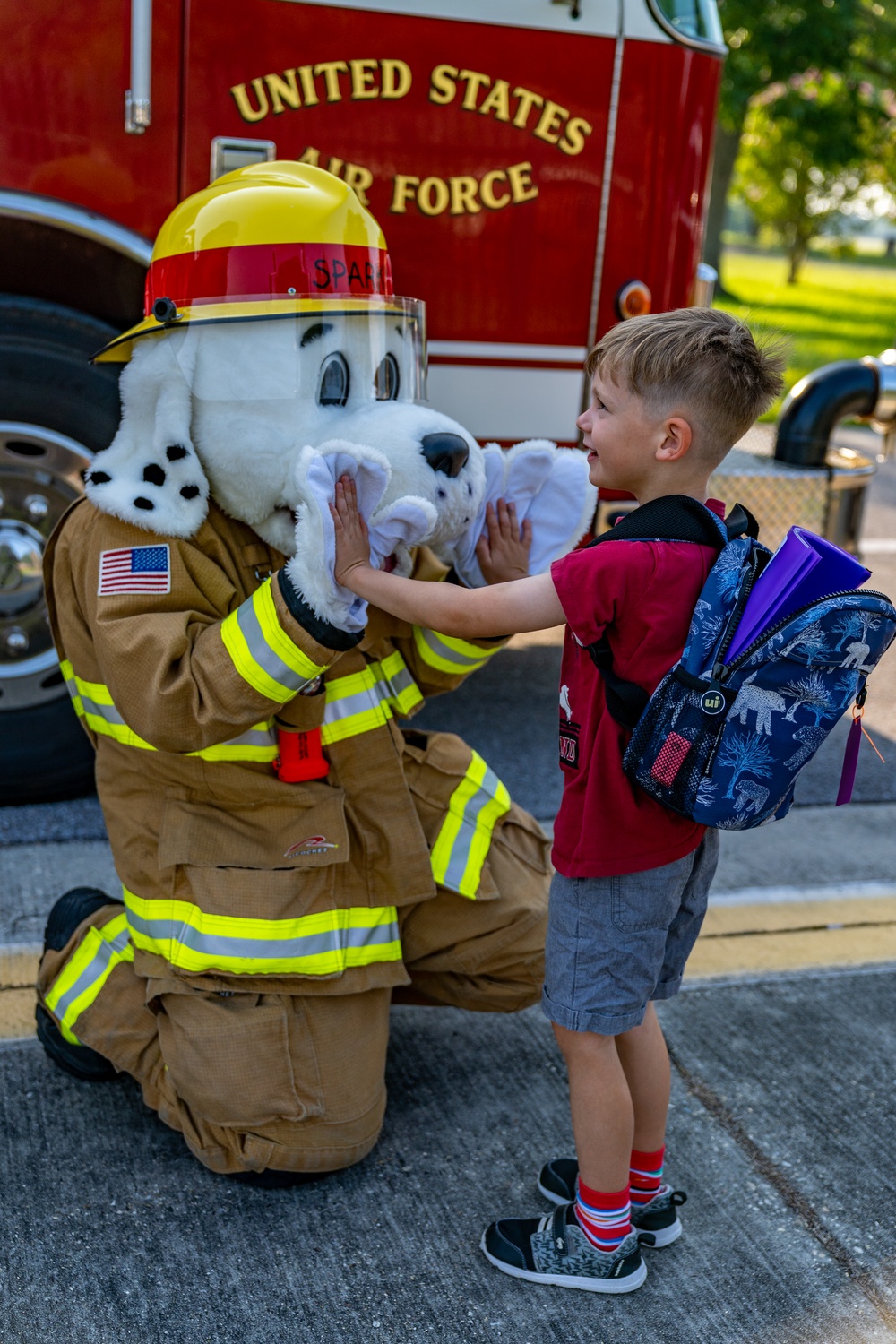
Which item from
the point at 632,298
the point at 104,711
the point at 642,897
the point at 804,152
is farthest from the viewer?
the point at 804,152

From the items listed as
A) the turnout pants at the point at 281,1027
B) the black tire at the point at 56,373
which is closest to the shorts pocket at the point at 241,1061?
the turnout pants at the point at 281,1027

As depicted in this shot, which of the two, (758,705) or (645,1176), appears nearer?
(758,705)

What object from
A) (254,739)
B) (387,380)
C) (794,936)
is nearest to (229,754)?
(254,739)

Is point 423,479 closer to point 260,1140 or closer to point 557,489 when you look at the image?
point 557,489

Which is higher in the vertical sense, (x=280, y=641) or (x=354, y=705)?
(x=280, y=641)

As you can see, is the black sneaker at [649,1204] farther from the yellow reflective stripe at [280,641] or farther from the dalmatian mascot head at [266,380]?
the dalmatian mascot head at [266,380]

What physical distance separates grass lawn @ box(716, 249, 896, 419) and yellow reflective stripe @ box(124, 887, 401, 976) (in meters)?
6.44

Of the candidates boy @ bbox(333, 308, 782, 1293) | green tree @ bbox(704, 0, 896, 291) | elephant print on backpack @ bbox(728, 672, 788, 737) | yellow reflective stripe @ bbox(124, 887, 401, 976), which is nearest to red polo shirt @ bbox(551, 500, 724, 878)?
boy @ bbox(333, 308, 782, 1293)

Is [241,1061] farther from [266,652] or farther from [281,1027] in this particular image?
[266,652]

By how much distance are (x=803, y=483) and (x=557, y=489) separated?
7.05 feet

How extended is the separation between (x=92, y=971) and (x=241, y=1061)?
0.38 metres

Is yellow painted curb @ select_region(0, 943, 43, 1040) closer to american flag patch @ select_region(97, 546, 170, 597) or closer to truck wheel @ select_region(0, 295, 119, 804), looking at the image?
truck wheel @ select_region(0, 295, 119, 804)

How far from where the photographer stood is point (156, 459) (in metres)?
2.13

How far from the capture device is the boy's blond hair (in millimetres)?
1831
